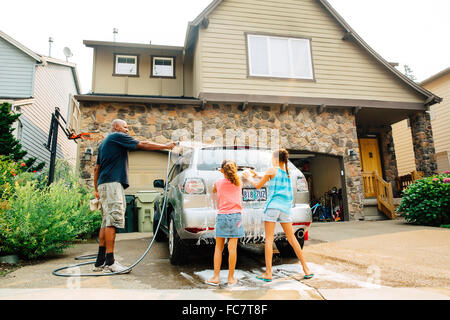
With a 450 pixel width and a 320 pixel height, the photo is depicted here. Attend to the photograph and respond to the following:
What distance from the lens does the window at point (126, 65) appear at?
37.6 ft

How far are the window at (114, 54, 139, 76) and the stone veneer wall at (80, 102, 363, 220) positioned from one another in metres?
2.61

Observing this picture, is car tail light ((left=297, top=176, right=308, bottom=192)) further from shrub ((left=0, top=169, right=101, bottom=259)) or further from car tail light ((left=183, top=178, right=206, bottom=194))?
shrub ((left=0, top=169, right=101, bottom=259))

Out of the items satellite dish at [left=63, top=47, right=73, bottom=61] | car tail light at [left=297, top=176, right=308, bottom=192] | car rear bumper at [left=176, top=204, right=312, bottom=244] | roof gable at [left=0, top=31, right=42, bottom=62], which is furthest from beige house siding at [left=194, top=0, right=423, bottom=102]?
satellite dish at [left=63, top=47, right=73, bottom=61]

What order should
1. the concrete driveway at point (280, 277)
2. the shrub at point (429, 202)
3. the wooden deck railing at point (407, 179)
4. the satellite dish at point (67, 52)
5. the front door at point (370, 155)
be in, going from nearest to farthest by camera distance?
the concrete driveway at point (280, 277), the shrub at point (429, 202), the wooden deck railing at point (407, 179), the front door at point (370, 155), the satellite dish at point (67, 52)

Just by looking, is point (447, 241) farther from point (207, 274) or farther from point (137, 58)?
point (137, 58)

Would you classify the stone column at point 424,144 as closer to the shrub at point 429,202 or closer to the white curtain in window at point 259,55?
the shrub at point 429,202

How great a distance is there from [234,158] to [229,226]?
107cm

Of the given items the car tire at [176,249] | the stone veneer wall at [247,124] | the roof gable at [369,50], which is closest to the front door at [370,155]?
the roof gable at [369,50]

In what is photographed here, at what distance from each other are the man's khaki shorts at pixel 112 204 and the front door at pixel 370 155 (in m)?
12.5

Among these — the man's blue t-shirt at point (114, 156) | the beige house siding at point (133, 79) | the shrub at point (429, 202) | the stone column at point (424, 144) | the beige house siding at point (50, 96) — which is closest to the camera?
the man's blue t-shirt at point (114, 156)

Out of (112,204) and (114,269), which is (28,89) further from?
(114,269)

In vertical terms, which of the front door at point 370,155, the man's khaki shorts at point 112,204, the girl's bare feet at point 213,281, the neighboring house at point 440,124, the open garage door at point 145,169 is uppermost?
the neighboring house at point 440,124

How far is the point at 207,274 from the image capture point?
3371mm
